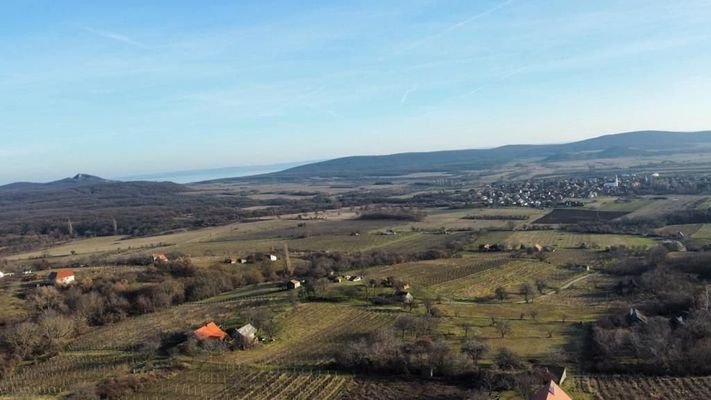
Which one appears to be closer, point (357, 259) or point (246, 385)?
point (246, 385)

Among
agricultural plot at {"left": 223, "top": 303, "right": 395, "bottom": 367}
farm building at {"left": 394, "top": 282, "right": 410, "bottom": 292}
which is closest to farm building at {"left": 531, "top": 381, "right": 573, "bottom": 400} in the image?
agricultural plot at {"left": 223, "top": 303, "right": 395, "bottom": 367}

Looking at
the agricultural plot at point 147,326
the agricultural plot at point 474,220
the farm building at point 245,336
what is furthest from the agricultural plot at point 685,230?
the farm building at point 245,336

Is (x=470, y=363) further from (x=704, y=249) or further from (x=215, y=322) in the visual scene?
(x=704, y=249)

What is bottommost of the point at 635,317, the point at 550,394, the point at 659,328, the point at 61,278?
the point at 635,317

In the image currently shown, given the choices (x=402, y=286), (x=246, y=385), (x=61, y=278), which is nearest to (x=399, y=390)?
(x=246, y=385)

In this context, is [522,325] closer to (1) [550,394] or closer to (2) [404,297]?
(2) [404,297]

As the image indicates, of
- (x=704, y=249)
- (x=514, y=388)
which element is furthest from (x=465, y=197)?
(x=514, y=388)

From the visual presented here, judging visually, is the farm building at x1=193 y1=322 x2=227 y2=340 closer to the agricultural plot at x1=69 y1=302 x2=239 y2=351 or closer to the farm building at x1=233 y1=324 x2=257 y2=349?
the farm building at x1=233 y1=324 x2=257 y2=349
